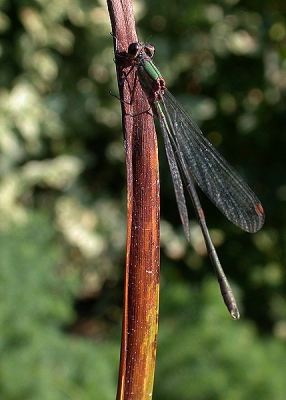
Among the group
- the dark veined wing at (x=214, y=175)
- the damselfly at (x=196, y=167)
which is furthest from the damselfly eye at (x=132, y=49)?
the dark veined wing at (x=214, y=175)

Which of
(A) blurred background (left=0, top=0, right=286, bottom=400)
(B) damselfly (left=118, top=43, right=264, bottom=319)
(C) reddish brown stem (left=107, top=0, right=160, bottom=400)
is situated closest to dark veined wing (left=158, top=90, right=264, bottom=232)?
(B) damselfly (left=118, top=43, right=264, bottom=319)

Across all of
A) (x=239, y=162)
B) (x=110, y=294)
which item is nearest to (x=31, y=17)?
(x=239, y=162)

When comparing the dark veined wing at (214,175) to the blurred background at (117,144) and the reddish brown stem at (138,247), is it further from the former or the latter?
the blurred background at (117,144)

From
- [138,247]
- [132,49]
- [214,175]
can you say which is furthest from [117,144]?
[138,247]

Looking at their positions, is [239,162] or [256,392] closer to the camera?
[256,392]

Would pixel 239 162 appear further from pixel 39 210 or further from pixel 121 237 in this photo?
pixel 39 210

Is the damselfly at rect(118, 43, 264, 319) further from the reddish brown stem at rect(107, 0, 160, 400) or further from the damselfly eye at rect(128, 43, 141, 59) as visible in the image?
the reddish brown stem at rect(107, 0, 160, 400)

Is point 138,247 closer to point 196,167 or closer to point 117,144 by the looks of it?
point 196,167
